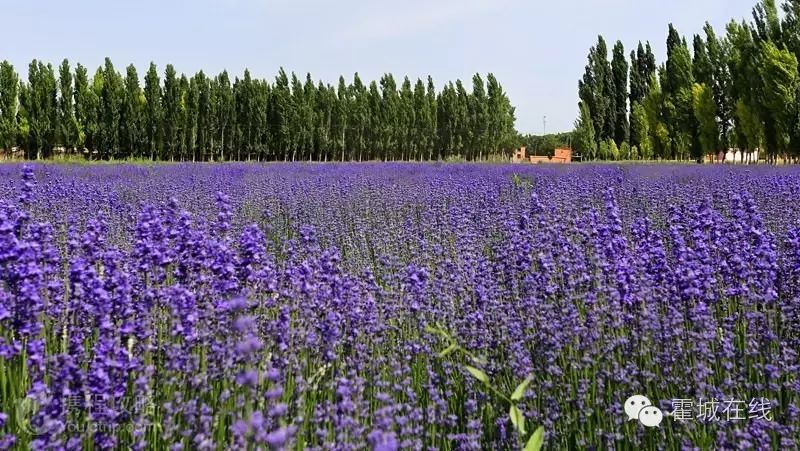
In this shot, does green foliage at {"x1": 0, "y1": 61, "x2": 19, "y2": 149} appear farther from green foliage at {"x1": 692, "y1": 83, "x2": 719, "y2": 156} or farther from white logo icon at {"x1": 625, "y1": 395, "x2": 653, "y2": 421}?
white logo icon at {"x1": 625, "y1": 395, "x2": 653, "y2": 421}

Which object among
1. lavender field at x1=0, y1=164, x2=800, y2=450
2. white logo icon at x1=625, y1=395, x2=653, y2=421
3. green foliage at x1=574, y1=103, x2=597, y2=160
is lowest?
white logo icon at x1=625, y1=395, x2=653, y2=421

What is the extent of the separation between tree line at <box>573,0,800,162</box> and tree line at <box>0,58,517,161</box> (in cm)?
849

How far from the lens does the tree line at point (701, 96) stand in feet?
82.0

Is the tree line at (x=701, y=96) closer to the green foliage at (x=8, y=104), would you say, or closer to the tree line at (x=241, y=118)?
the tree line at (x=241, y=118)

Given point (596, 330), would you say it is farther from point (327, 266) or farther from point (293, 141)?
point (293, 141)

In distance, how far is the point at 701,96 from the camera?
104 ft

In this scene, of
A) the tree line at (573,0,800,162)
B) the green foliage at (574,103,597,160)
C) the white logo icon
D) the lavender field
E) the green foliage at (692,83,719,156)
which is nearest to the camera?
the lavender field

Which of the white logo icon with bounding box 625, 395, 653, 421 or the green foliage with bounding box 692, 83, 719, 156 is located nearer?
the white logo icon with bounding box 625, 395, 653, 421

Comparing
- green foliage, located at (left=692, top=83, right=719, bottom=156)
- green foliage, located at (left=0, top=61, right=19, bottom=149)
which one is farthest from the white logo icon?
green foliage, located at (left=0, top=61, right=19, bottom=149)

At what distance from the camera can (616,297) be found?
285 centimetres

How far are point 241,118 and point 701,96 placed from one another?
80.4 feet

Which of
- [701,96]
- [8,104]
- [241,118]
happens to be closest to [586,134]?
[701,96]

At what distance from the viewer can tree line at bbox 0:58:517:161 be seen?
35.3 m

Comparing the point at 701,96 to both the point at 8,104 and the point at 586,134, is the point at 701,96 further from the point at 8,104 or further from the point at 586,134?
the point at 8,104
